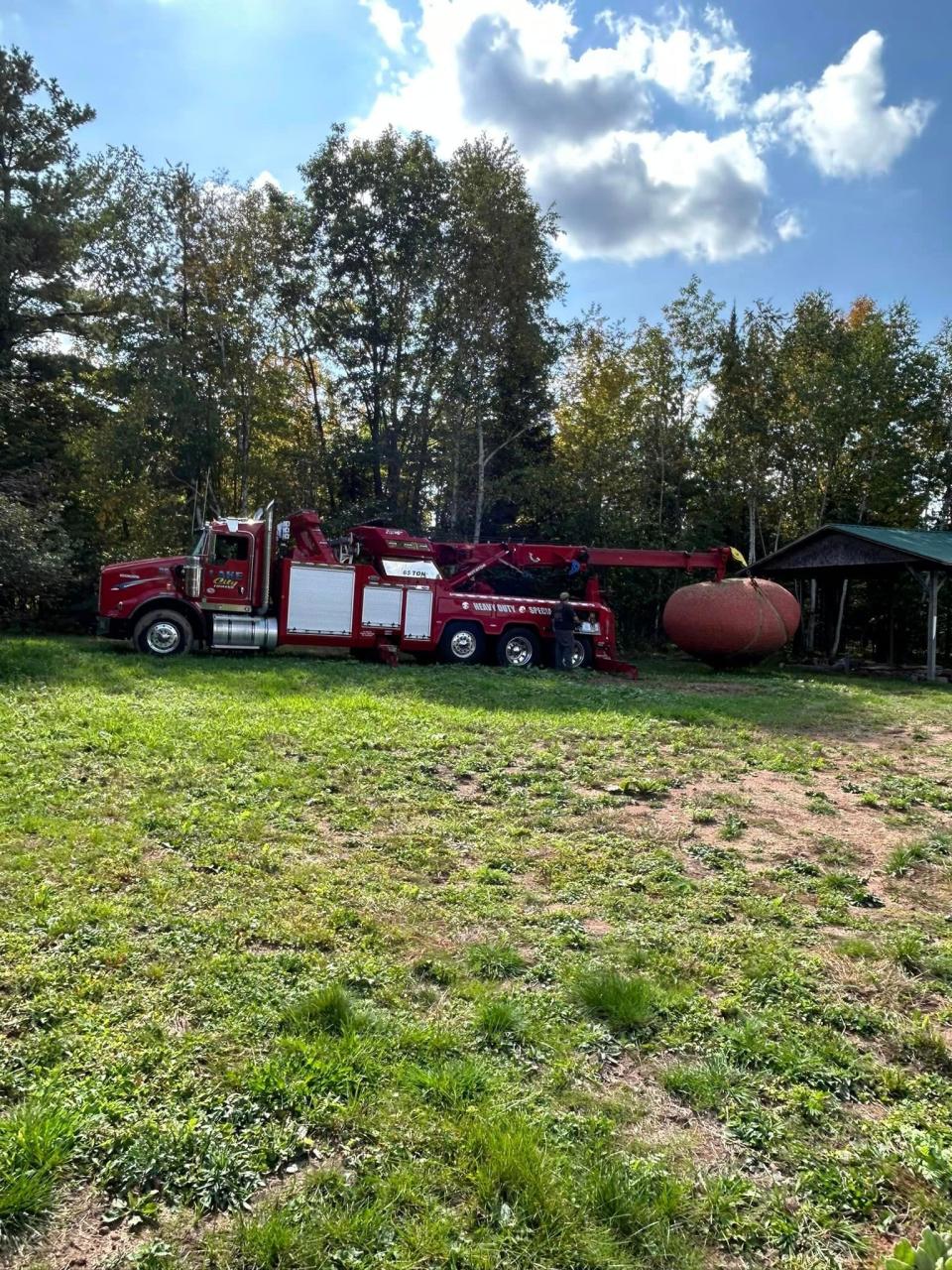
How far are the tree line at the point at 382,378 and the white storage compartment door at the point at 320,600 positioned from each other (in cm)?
763

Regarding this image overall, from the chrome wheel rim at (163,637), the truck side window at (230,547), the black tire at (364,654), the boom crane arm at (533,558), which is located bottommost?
the black tire at (364,654)

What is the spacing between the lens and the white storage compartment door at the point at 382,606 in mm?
15281

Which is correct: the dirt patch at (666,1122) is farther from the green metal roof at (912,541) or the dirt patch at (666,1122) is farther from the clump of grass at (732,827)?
the green metal roof at (912,541)

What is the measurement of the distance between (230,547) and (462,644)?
480 centimetres

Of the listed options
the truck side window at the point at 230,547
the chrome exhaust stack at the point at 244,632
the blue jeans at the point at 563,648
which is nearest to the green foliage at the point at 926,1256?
the chrome exhaust stack at the point at 244,632

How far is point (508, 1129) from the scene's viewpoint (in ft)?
8.22

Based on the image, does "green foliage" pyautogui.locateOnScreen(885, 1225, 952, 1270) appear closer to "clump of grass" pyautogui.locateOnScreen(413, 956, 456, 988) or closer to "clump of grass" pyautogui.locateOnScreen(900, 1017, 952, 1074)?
"clump of grass" pyautogui.locateOnScreen(900, 1017, 952, 1074)

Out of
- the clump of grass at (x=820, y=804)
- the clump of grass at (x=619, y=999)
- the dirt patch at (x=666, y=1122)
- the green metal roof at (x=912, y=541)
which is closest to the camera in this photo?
the dirt patch at (x=666, y=1122)

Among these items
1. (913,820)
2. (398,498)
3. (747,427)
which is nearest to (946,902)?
(913,820)

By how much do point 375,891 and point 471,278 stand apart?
70.0ft

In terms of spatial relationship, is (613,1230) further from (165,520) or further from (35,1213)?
(165,520)

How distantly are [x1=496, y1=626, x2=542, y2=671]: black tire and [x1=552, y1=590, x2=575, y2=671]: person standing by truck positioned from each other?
585 millimetres

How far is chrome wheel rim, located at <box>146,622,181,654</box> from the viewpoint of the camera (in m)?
14.1

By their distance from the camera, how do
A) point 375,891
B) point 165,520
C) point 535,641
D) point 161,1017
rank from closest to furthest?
point 161,1017, point 375,891, point 535,641, point 165,520
